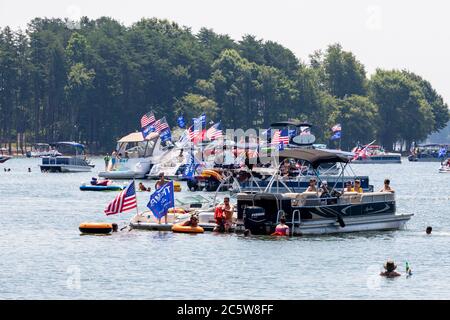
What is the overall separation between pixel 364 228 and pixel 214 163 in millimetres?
62959

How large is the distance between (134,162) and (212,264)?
86457mm

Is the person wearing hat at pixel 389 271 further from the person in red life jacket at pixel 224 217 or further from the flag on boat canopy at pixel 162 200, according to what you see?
the flag on boat canopy at pixel 162 200

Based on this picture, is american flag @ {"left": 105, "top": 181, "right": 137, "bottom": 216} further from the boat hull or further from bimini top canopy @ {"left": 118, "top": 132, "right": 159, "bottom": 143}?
bimini top canopy @ {"left": 118, "top": 132, "right": 159, "bottom": 143}

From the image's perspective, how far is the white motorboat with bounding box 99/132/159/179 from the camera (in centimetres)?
13638

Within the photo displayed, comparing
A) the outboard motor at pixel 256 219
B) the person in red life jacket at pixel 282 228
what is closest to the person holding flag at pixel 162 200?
the outboard motor at pixel 256 219

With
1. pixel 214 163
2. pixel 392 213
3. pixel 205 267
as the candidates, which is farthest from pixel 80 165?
pixel 205 267

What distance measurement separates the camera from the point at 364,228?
211 ft

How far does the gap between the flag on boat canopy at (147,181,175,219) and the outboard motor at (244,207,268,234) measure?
175 inches

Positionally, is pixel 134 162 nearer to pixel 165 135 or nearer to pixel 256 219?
pixel 165 135

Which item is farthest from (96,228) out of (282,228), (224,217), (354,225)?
(354,225)

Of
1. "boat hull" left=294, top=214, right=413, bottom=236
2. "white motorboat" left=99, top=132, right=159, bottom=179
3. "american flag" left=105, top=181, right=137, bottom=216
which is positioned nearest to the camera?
"boat hull" left=294, top=214, right=413, bottom=236

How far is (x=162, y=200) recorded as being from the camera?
63.1 metres

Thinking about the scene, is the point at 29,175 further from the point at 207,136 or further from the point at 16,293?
the point at 16,293

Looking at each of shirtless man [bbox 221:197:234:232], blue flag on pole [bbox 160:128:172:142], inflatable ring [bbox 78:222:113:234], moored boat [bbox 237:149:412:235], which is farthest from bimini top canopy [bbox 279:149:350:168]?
blue flag on pole [bbox 160:128:172:142]
